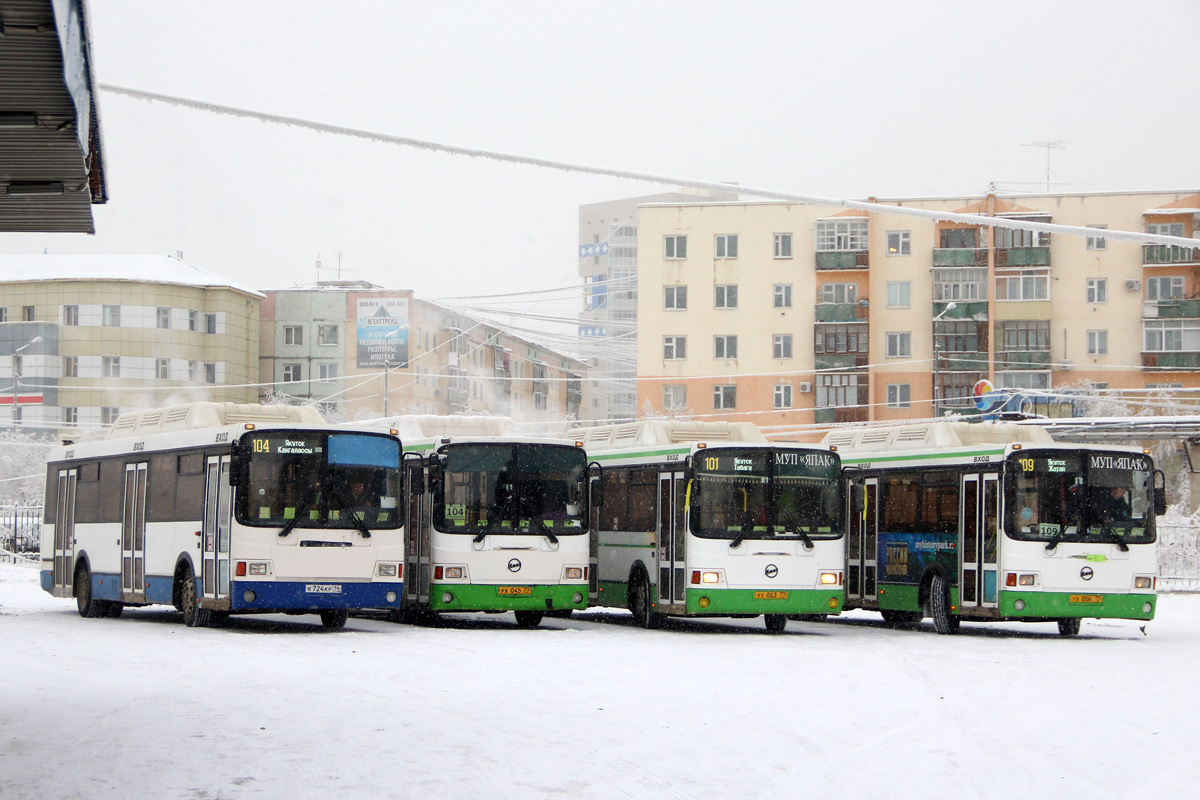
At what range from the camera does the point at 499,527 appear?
2192cm

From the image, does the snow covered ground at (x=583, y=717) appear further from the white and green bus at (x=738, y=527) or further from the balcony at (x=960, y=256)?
the balcony at (x=960, y=256)

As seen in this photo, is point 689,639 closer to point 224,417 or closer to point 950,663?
point 950,663

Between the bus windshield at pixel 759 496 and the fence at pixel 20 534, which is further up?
the bus windshield at pixel 759 496

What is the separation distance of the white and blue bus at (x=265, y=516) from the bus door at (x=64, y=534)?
2.71 metres

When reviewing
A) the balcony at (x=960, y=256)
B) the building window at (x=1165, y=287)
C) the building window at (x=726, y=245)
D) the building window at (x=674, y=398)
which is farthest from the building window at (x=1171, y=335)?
the building window at (x=674, y=398)

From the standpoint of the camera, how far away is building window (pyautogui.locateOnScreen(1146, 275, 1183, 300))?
220 feet

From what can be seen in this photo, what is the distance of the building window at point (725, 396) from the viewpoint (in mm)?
69438

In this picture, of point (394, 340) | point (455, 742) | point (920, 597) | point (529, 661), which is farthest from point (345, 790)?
point (394, 340)

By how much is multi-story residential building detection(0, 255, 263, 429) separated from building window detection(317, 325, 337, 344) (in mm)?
4187

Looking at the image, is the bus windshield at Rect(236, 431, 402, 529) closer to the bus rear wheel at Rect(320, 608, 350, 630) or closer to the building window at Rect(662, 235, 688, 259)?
the bus rear wheel at Rect(320, 608, 350, 630)

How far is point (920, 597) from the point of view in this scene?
2303cm

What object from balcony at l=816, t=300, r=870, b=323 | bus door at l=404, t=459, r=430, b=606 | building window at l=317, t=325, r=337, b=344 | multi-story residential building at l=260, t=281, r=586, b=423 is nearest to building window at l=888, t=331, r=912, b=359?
balcony at l=816, t=300, r=870, b=323

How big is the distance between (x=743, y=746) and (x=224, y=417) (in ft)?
43.4

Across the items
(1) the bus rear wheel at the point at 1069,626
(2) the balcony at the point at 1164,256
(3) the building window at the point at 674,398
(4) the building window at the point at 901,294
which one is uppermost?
(2) the balcony at the point at 1164,256
